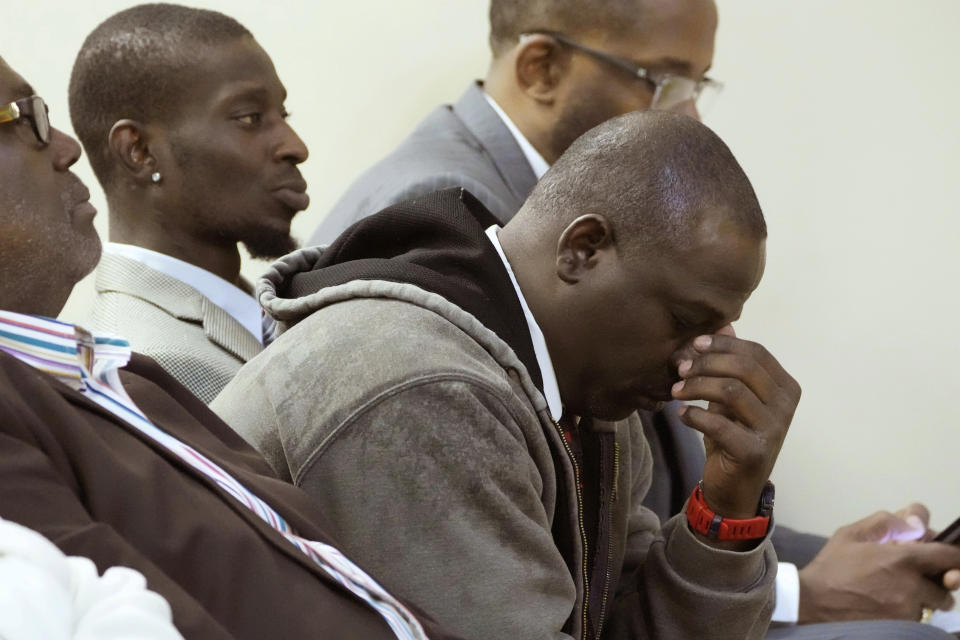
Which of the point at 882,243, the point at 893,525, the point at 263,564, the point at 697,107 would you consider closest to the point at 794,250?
the point at 882,243

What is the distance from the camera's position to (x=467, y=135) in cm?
276

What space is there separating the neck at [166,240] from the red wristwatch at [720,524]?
1.02m

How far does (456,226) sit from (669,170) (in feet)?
0.91

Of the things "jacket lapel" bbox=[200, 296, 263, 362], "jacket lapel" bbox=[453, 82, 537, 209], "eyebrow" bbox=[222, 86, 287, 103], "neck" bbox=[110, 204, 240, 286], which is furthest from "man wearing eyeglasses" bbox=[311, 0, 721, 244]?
"jacket lapel" bbox=[200, 296, 263, 362]

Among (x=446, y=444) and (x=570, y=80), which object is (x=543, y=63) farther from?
(x=446, y=444)

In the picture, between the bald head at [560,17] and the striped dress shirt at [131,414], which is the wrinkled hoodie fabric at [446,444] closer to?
the striped dress shirt at [131,414]

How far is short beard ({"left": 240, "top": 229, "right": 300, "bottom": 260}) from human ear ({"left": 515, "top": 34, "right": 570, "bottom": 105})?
74cm

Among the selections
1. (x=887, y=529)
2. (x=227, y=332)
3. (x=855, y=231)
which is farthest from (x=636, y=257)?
(x=855, y=231)

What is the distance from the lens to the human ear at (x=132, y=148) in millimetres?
2260

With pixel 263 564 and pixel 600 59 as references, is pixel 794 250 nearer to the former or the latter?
pixel 600 59

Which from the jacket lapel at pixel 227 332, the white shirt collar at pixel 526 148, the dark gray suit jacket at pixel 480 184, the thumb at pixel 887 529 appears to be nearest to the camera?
the jacket lapel at pixel 227 332

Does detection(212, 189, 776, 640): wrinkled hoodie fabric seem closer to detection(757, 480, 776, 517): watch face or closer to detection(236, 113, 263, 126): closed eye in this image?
detection(757, 480, 776, 517): watch face

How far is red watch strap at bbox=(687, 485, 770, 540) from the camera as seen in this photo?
1.70m

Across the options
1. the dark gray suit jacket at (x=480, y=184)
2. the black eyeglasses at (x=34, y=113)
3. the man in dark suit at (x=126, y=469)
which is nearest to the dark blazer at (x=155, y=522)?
the man in dark suit at (x=126, y=469)
